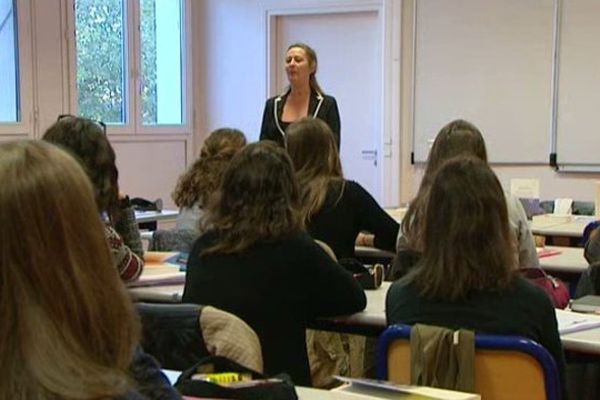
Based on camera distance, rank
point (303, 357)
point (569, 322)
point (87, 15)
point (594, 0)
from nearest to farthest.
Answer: point (569, 322)
point (303, 357)
point (594, 0)
point (87, 15)

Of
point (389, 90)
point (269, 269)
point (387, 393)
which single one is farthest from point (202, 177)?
point (389, 90)

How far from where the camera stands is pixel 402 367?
2.31 metres

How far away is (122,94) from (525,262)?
5.19 meters

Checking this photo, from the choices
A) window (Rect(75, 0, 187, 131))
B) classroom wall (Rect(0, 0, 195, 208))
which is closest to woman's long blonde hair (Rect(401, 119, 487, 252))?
classroom wall (Rect(0, 0, 195, 208))

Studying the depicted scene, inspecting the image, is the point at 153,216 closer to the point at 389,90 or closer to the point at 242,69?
the point at 389,90

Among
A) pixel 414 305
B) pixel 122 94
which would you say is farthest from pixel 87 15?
pixel 414 305

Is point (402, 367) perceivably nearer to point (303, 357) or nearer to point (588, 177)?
point (303, 357)

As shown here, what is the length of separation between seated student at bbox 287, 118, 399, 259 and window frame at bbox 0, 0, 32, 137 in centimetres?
366

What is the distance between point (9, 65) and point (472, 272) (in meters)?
5.37

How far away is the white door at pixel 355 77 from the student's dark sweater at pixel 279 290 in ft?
16.5

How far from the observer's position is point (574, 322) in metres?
2.60

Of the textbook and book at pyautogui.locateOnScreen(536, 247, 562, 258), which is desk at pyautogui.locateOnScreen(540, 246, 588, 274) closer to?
book at pyautogui.locateOnScreen(536, 247, 562, 258)

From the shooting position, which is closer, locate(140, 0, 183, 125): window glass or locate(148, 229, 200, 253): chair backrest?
locate(148, 229, 200, 253): chair backrest

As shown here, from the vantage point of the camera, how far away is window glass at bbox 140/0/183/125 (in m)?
8.12
